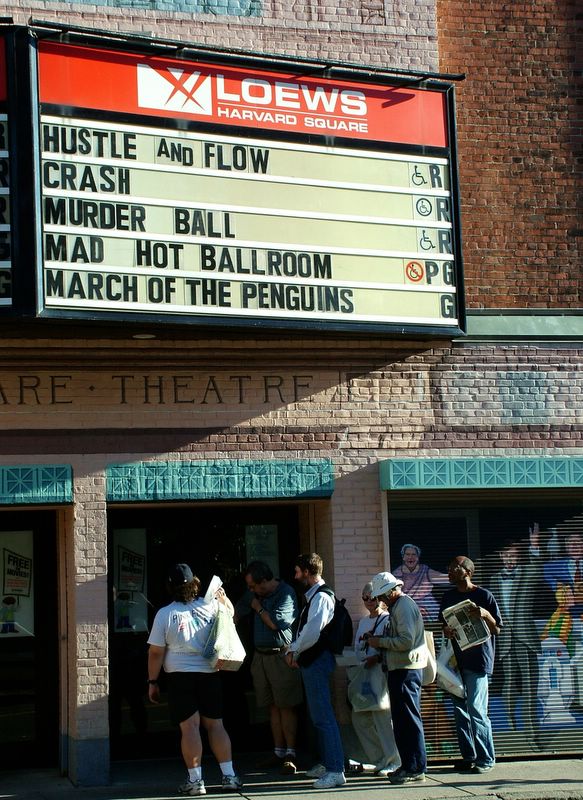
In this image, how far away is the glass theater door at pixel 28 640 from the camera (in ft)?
36.0

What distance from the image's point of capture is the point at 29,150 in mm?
9625

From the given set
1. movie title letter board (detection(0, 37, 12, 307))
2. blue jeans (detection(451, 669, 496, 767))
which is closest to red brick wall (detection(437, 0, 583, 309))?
blue jeans (detection(451, 669, 496, 767))

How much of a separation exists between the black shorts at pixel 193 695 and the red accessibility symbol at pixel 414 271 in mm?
4109

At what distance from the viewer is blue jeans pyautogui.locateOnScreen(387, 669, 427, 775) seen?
977 centimetres

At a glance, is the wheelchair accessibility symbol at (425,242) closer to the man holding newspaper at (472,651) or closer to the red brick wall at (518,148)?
the red brick wall at (518,148)

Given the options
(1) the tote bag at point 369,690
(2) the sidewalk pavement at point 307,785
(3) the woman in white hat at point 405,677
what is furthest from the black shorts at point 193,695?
(3) the woman in white hat at point 405,677

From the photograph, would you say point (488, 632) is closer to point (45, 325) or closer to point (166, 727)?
point (166, 727)

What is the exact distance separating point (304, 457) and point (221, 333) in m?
1.45

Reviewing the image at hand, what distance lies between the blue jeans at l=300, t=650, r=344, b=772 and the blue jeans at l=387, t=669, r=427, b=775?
1.69ft

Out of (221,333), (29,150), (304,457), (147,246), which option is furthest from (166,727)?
(29,150)

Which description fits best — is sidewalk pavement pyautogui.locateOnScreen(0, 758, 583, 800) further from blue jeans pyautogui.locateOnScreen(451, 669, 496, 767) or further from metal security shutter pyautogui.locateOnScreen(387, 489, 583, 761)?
metal security shutter pyautogui.locateOnScreen(387, 489, 583, 761)

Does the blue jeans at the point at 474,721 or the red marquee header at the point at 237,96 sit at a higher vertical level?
the red marquee header at the point at 237,96

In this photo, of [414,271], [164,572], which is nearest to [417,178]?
[414,271]

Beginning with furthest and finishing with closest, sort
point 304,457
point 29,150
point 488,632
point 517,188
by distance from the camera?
point 517,188 < point 304,457 < point 488,632 < point 29,150
